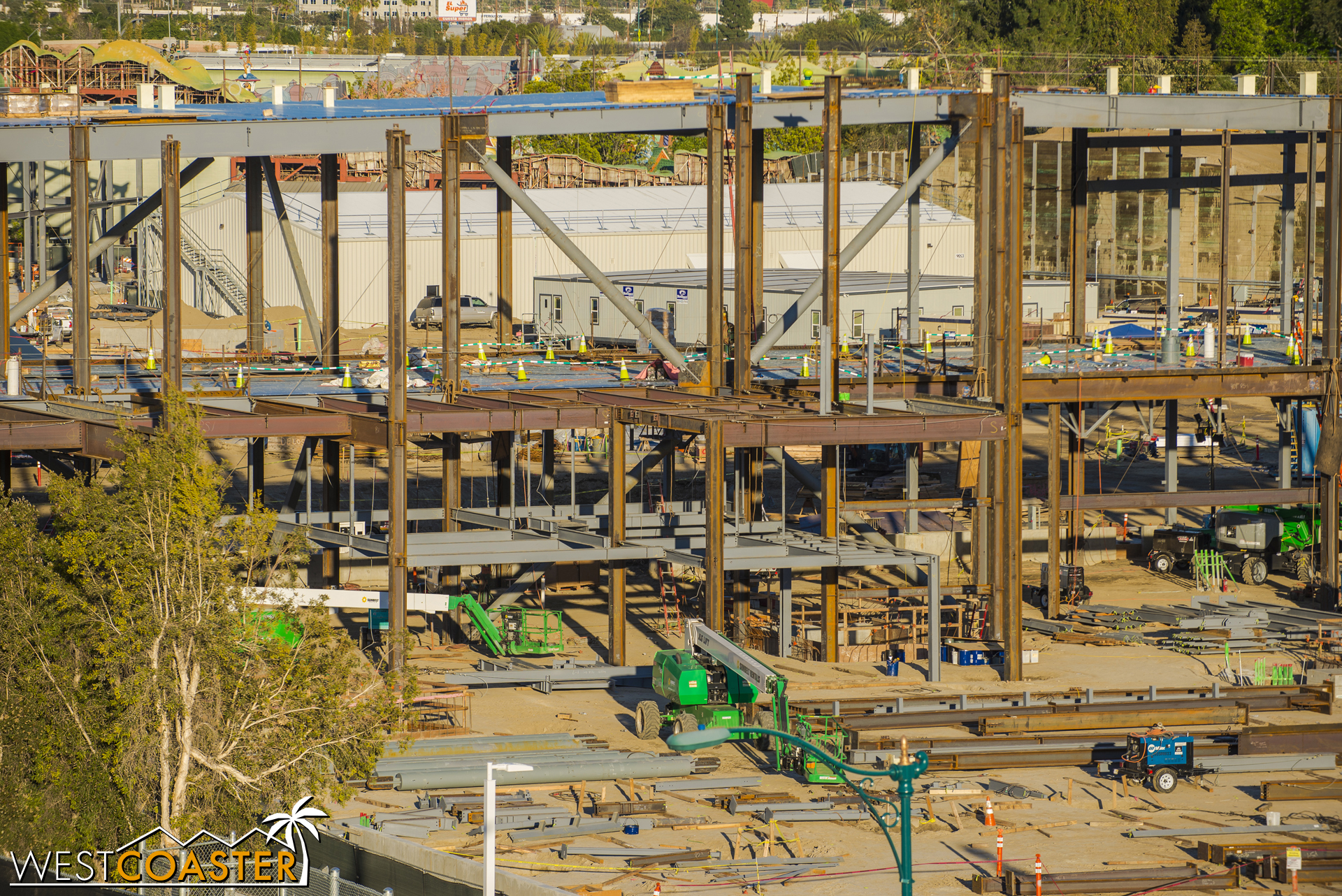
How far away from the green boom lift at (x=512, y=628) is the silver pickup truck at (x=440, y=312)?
137ft

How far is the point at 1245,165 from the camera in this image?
108562 mm

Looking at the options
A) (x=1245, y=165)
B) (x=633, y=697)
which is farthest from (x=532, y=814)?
(x=1245, y=165)

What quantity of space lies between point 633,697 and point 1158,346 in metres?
24.7

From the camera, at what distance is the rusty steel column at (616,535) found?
39656 mm

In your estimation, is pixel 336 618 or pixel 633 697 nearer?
pixel 633 697

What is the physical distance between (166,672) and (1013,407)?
2301 cm

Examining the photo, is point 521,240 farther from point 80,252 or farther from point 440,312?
point 80,252

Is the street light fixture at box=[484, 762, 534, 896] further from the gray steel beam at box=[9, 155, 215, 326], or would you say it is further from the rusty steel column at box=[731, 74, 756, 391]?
the gray steel beam at box=[9, 155, 215, 326]

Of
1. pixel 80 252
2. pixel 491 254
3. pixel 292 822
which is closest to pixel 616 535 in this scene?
pixel 80 252

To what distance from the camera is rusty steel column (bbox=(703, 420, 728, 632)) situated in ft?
122

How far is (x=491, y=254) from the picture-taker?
8594 centimetres

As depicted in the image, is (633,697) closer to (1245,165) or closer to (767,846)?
(767,846)

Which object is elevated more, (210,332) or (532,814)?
(210,332)

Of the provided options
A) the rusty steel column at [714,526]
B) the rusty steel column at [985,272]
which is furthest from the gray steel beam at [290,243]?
the rusty steel column at [985,272]
